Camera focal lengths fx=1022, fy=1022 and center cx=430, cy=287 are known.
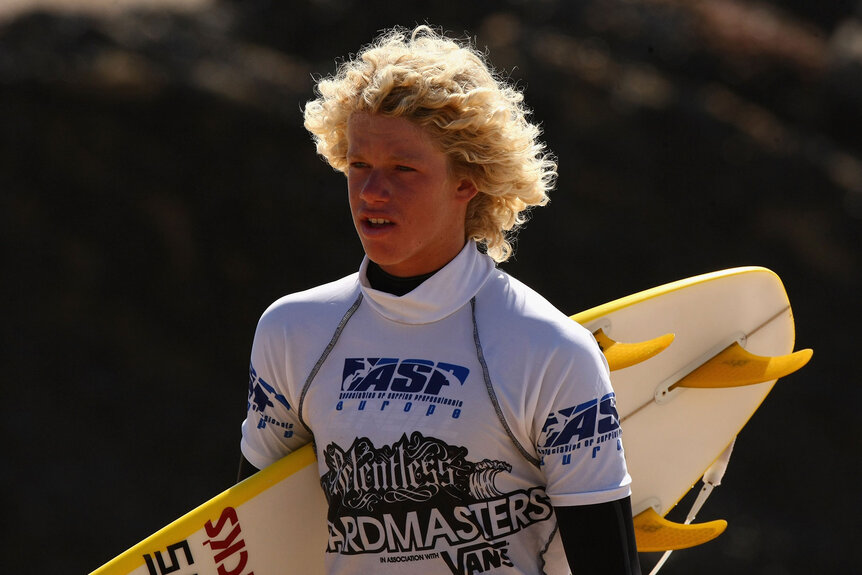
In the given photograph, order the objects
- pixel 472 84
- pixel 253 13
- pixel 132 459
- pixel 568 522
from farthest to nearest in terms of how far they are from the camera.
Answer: pixel 253 13 → pixel 132 459 → pixel 472 84 → pixel 568 522

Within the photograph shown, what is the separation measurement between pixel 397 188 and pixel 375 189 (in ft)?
0.12

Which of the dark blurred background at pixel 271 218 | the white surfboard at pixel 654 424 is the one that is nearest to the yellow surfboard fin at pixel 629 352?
the white surfboard at pixel 654 424

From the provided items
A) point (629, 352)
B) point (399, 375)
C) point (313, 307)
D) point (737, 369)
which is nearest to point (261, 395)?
point (313, 307)

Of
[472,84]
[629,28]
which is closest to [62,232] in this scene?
[629,28]

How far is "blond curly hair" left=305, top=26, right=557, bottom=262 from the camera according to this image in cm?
164

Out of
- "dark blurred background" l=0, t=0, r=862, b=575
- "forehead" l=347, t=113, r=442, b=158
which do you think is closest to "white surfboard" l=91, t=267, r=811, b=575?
"forehead" l=347, t=113, r=442, b=158

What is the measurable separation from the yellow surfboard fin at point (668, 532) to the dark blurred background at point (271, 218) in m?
3.30

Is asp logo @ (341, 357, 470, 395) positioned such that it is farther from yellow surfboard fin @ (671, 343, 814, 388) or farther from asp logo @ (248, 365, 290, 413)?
yellow surfboard fin @ (671, 343, 814, 388)

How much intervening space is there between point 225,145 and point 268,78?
459 mm

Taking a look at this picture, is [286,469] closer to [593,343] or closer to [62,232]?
[593,343]

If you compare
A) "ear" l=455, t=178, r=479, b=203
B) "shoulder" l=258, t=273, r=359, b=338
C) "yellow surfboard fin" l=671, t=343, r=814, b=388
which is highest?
"ear" l=455, t=178, r=479, b=203

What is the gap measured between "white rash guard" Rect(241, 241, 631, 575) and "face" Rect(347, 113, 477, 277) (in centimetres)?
7

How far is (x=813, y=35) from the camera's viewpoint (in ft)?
21.0

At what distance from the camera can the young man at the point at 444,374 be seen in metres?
1.57
